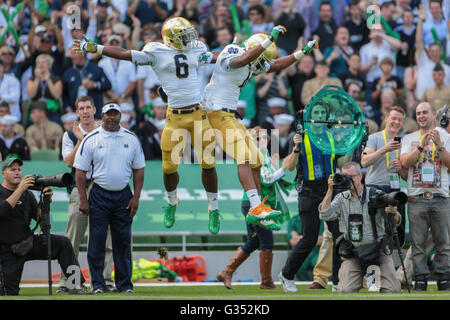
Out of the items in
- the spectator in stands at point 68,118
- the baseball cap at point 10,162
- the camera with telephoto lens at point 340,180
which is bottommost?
the camera with telephoto lens at point 340,180

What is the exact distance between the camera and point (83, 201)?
10.6 m

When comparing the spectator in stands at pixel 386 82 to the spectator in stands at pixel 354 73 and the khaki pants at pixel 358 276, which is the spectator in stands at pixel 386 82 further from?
the khaki pants at pixel 358 276

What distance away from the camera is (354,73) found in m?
15.8

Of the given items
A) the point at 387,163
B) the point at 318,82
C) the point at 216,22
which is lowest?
the point at 387,163

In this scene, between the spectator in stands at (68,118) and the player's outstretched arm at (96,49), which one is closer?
the player's outstretched arm at (96,49)

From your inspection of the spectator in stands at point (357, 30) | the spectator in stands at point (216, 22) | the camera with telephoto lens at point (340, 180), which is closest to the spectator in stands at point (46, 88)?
the spectator in stands at point (216, 22)

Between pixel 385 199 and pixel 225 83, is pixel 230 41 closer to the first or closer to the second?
pixel 225 83

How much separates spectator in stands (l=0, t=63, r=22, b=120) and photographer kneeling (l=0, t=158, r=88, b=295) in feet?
15.2

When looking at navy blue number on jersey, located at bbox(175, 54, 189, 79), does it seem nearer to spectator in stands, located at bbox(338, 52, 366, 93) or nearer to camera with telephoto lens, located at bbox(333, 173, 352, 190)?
camera with telephoto lens, located at bbox(333, 173, 352, 190)

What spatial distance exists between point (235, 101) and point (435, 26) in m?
6.78

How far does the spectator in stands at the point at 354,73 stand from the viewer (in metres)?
15.7

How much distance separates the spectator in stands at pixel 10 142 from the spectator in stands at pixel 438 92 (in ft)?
21.8

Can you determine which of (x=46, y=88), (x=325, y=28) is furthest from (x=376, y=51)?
(x=46, y=88)

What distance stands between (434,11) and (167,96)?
7.39 metres
